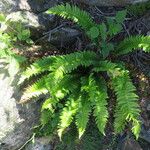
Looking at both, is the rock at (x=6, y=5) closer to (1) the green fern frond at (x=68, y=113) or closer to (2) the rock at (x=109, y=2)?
(2) the rock at (x=109, y=2)

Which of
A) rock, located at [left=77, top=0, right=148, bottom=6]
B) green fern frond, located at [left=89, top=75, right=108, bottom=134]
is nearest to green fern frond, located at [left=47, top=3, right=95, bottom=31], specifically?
rock, located at [left=77, top=0, right=148, bottom=6]

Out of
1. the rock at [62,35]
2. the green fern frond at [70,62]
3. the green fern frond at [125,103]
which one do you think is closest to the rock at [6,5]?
the rock at [62,35]

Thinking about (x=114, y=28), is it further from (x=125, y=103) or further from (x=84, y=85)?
(x=125, y=103)

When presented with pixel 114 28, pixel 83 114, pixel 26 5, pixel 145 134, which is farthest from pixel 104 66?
pixel 26 5

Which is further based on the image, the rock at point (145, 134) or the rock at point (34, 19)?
the rock at point (34, 19)

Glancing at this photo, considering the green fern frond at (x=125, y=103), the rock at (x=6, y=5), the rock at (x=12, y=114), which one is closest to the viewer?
the green fern frond at (x=125, y=103)

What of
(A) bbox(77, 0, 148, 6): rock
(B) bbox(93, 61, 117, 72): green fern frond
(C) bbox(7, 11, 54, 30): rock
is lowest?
(B) bbox(93, 61, 117, 72): green fern frond

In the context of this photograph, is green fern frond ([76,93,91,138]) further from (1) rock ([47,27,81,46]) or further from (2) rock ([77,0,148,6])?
(2) rock ([77,0,148,6])
